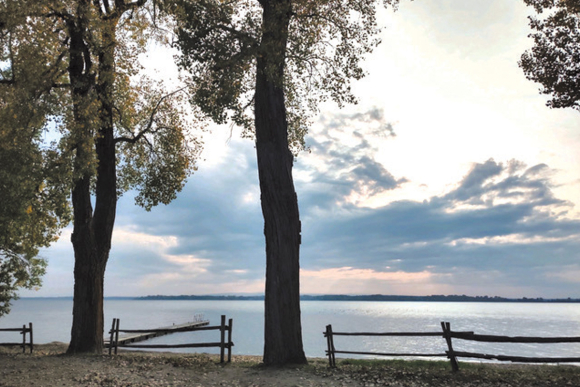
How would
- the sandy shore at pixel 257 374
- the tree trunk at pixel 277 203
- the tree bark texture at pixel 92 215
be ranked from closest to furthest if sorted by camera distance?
the sandy shore at pixel 257 374 < the tree trunk at pixel 277 203 < the tree bark texture at pixel 92 215

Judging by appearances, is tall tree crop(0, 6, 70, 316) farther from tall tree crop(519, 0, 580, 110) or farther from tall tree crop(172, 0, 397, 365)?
tall tree crop(519, 0, 580, 110)

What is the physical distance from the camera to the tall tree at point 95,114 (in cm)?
1587

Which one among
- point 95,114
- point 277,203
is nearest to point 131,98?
point 95,114

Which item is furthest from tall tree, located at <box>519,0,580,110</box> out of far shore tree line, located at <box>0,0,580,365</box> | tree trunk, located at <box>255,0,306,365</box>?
tree trunk, located at <box>255,0,306,365</box>

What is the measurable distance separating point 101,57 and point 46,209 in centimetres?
699

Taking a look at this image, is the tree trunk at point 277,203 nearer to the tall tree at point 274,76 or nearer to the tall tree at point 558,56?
the tall tree at point 274,76

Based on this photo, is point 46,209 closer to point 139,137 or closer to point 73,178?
point 73,178

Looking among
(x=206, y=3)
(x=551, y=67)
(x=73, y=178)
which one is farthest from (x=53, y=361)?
(x=551, y=67)

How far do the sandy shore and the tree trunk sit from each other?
108 cm

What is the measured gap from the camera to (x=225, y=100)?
15312 mm

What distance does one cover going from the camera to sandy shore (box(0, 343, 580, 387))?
11.8 metres

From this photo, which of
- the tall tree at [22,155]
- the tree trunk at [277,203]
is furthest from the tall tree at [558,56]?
the tall tree at [22,155]

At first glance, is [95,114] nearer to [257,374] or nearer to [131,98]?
[131,98]

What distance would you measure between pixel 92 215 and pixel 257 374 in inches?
390
